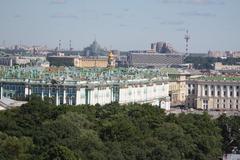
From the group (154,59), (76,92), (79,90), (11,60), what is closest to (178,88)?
(79,90)

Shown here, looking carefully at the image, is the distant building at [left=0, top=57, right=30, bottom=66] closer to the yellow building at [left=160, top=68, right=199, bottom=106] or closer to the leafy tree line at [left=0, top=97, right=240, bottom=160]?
the yellow building at [left=160, top=68, right=199, bottom=106]

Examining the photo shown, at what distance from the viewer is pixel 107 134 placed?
33469mm

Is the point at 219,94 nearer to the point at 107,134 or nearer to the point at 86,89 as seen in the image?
the point at 86,89

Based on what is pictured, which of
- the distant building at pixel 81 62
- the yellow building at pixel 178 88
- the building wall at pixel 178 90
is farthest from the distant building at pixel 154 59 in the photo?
the building wall at pixel 178 90

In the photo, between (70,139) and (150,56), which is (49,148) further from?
(150,56)

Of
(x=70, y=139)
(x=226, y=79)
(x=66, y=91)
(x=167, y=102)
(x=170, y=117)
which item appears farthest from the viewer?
(x=226, y=79)

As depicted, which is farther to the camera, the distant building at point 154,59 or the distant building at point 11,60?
the distant building at point 154,59

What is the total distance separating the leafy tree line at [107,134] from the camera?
28469 millimetres

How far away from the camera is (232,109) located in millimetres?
→ 74375

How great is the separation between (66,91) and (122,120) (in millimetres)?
19341

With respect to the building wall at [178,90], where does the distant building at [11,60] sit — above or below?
above

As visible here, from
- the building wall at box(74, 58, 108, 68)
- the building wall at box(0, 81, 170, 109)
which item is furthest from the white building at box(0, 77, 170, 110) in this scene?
the building wall at box(74, 58, 108, 68)

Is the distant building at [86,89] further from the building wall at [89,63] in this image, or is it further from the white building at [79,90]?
the building wall at [89,63]

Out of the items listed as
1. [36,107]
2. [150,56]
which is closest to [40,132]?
[36,107]
